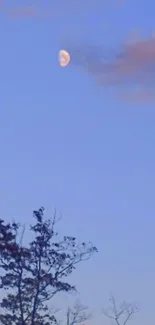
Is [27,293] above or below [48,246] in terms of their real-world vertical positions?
below

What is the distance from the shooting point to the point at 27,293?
33.8 metres

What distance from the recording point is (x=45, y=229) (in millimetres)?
35031

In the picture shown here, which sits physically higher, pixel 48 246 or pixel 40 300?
pixel 48 246

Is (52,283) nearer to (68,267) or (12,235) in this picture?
(68,267)

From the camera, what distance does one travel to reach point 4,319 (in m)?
34.1

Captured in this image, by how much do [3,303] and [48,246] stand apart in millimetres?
3441

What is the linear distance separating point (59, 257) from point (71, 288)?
1.57m

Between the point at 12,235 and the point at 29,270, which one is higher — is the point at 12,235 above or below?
above

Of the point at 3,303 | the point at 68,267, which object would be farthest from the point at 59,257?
the point at 3,303

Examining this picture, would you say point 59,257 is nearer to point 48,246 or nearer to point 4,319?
point 48,246

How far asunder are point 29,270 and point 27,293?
1.16 metres

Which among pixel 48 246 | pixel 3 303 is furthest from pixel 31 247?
pixel 3 303

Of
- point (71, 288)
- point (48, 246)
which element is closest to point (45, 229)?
point (48, 246)

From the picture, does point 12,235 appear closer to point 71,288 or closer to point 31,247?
point 31,247
